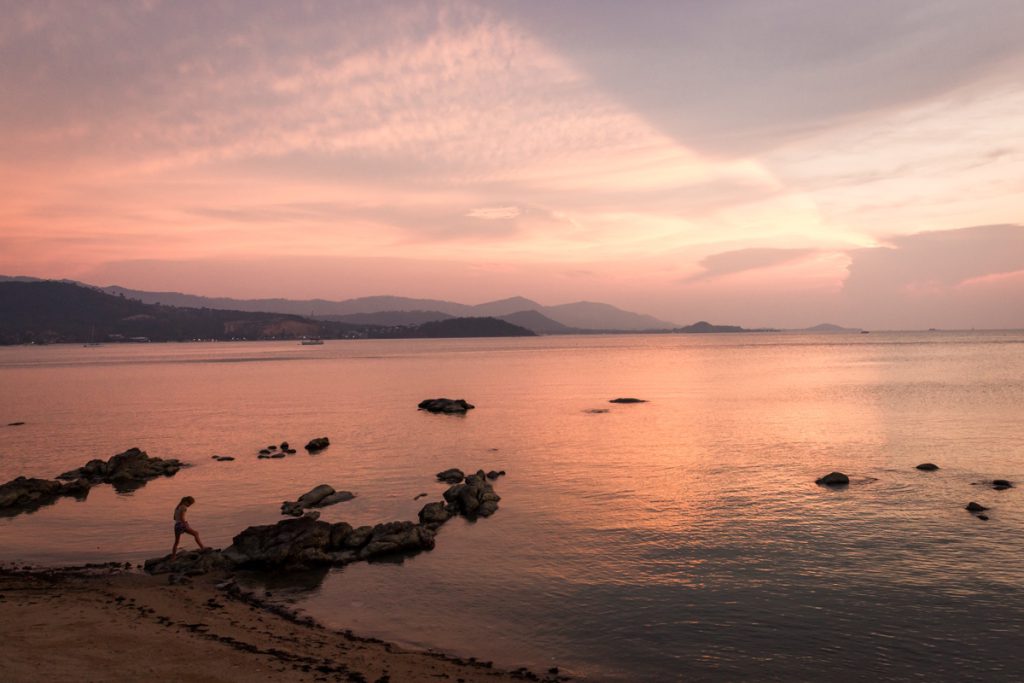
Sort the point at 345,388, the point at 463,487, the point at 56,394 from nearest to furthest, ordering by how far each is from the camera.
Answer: the point at 463,487
the point at 56,394
the point at 345,388

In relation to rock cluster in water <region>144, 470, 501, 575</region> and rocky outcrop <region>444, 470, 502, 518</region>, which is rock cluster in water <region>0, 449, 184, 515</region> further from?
rocky outcrop <region>444, 470, 502, 518</region>

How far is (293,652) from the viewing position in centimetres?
1720

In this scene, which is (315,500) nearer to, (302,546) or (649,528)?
(302,546)

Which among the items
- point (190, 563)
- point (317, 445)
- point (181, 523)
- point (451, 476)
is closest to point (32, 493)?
point (181, 523)

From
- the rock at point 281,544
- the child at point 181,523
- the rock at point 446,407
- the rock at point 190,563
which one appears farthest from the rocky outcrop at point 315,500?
the rock at point 446,407

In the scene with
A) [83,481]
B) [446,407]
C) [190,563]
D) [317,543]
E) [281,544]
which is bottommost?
[83,481]

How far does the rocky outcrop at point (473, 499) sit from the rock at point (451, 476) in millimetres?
4841

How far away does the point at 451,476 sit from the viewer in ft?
135

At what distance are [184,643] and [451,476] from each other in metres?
24.1

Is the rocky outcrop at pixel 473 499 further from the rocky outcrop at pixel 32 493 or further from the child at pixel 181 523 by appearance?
the rocky outcrop at pixel 32 493

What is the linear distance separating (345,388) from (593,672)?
10168 cm

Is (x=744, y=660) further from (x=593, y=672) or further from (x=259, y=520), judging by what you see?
(x=259, y=520)

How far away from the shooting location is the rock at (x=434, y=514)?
102 ft

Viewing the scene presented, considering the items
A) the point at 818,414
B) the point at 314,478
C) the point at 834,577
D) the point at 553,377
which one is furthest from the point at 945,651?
the point at 553,377
